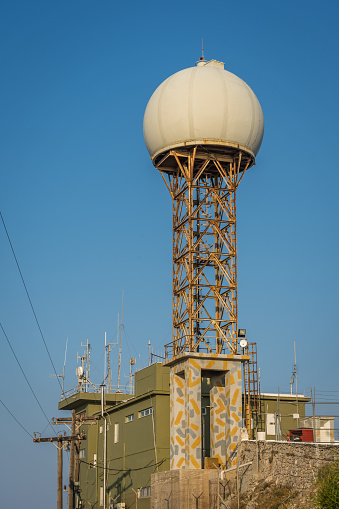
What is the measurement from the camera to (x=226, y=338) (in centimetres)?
5053

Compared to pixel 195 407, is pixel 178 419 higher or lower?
lower

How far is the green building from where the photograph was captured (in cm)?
5425

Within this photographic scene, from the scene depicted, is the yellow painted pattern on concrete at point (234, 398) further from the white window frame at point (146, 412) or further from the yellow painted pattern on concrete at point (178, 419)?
the white window frame at point (146, 412)

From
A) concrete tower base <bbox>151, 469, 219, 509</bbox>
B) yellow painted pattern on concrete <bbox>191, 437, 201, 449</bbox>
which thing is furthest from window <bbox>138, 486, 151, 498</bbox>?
yellow painted pattern on concrete <bbox>191, 437, 201, 449</bbox>

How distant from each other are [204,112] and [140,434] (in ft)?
73.7

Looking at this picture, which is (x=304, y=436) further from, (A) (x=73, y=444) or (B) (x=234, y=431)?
(A) (x=73, y=444)

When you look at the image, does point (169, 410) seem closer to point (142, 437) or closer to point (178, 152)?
point (142, 437)

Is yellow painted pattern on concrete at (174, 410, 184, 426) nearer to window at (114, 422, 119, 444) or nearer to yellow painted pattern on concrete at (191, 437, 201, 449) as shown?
yellow painted pattern on concrete at (191, 437, 201, 449)

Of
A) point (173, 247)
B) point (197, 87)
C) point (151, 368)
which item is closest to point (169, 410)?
point (151, 368)

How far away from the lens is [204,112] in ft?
168

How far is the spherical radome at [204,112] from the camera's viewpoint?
168 feet

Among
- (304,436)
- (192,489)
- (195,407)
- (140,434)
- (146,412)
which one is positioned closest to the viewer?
(304,436)

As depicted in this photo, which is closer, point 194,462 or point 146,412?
point 194,462

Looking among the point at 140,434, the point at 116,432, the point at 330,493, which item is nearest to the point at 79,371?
the point at 116,432
